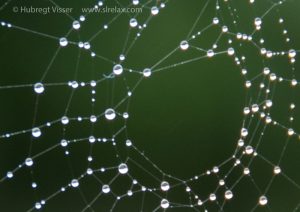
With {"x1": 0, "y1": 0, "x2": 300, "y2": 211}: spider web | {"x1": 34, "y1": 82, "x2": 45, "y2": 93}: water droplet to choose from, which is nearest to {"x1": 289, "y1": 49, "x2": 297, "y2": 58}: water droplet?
{"x1": 0, "y1": 0, "x2": 300, "y2": 211}: spider web

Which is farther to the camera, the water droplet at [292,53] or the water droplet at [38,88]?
the water droplet at [292,53]

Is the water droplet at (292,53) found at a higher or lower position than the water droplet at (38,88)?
higher

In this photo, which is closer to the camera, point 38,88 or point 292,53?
point 38,88

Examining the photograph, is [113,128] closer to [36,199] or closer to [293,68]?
[36,199]

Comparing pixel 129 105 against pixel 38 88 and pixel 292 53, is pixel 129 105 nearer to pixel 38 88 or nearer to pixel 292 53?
pixel 292 53

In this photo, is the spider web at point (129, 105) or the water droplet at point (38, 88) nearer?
the water droplet at point (38, 88)

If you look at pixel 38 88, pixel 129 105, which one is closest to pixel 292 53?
pixel 129 105

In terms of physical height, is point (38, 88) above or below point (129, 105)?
below

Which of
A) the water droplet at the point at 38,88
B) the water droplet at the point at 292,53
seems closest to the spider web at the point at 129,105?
the water droplet at the point at 292,53

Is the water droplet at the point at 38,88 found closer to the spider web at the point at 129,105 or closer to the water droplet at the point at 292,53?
the spider web at the point at 129,105

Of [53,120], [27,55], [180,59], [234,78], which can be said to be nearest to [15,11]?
[27,55]
